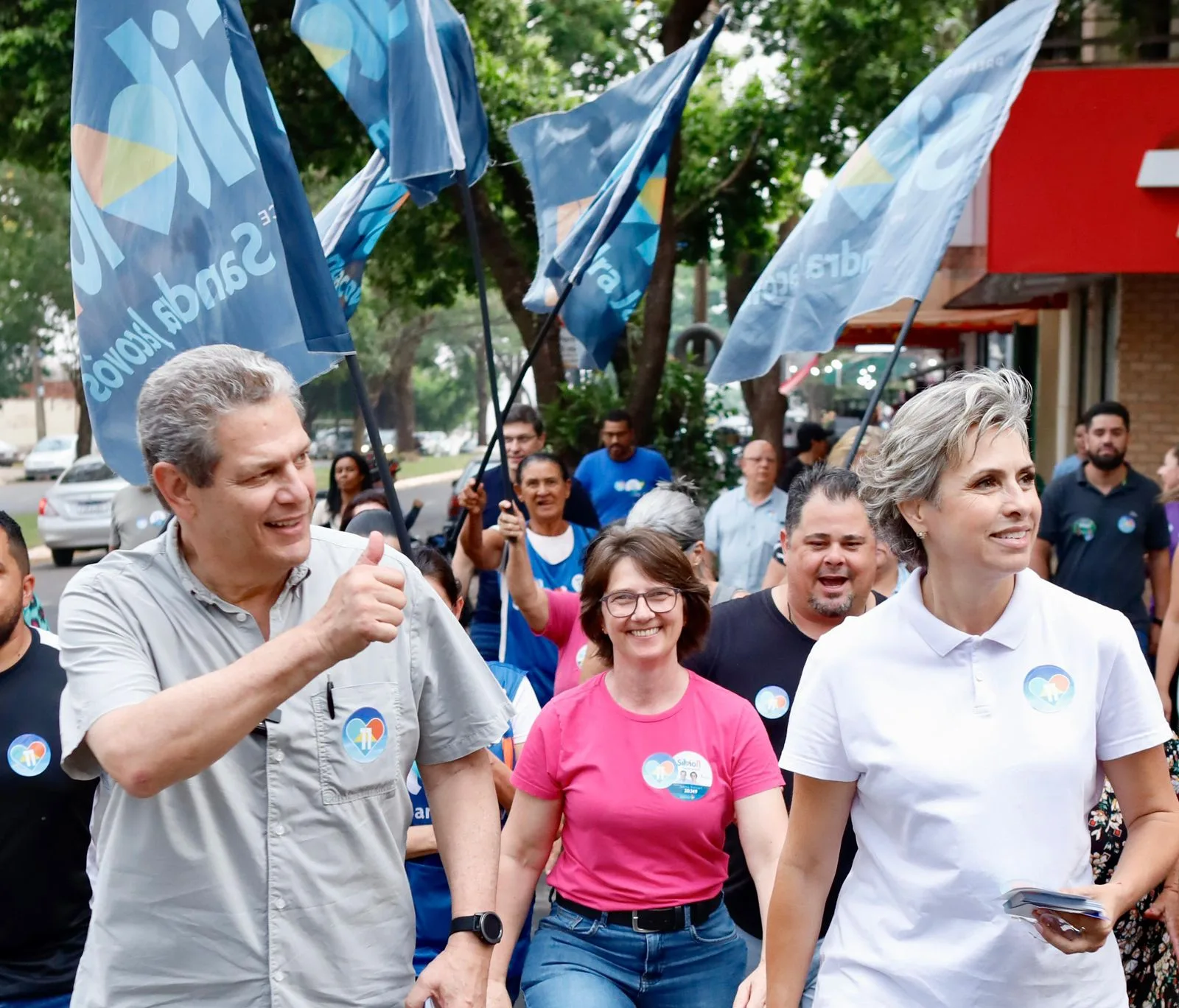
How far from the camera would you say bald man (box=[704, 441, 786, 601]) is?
8906mm

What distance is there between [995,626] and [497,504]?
5750 millimetres

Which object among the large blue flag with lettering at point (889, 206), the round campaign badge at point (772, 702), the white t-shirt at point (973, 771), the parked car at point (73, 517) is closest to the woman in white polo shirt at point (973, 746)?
the white t-shirt at point (973, 771)

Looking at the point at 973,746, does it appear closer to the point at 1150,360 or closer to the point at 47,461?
the point at 1150,360

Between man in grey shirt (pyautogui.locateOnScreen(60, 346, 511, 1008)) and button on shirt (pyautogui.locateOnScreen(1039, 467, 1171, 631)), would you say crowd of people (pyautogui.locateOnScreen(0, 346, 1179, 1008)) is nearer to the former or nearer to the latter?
man in grey shirt (pyautogui.locateOnScreen(60, 346, 511, 1008))

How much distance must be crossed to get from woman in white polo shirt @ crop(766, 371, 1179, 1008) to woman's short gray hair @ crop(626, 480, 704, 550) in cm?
289

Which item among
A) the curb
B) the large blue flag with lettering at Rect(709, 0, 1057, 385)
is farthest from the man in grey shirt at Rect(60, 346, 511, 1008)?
the curb

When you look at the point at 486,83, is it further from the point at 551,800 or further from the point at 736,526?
the point at 551,800

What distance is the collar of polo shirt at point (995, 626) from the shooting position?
107 inches

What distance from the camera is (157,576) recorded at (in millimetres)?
2680

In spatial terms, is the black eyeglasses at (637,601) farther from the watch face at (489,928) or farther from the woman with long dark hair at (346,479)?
the woman with long dark hair at (346,479)

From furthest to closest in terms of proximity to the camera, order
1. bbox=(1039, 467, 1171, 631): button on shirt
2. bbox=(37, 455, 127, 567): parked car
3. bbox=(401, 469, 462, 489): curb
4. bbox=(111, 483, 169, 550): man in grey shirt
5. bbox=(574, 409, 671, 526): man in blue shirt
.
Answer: bbox=(401, 469, 462, 489): curb, bbox=(37, 455, 127, 567): parked car, bbox=(574, 409, 671, 526): man in blue shirt, bbox=(111, 483, 169, 550): man in grey shirt, bbox=(1039, 467, 1171, 631): button on shirt

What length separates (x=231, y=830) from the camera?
8.52 ft

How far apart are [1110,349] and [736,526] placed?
23.5 ft

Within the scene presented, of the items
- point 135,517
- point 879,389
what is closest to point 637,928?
point 879,389
